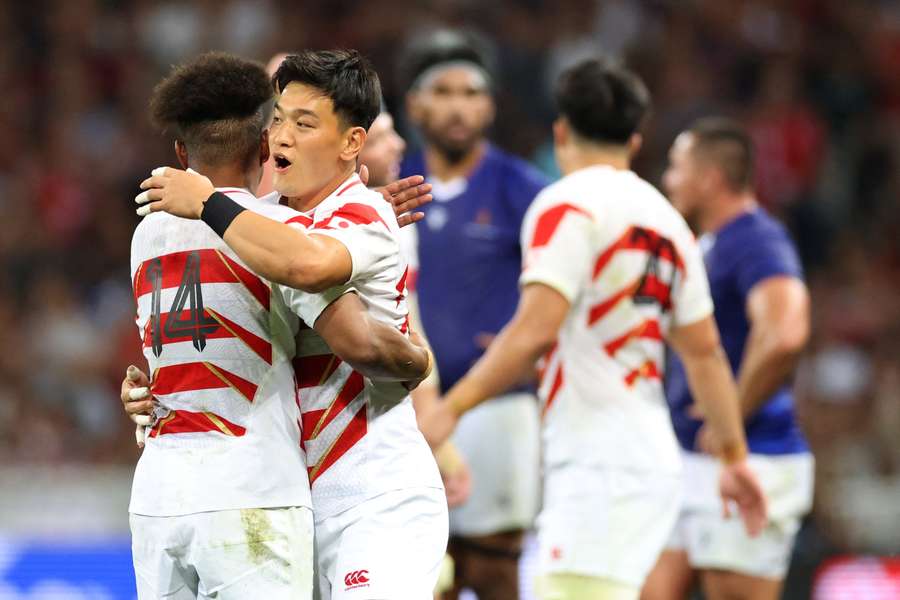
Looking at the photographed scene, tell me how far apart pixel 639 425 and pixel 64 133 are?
853 centimetres

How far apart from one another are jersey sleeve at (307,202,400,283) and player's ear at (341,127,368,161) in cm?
18

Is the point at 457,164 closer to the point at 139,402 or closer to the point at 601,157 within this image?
the point at 601,157

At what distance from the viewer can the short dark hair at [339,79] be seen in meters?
3.31

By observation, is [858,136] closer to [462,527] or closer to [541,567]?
[462,527]

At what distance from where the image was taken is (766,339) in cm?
559

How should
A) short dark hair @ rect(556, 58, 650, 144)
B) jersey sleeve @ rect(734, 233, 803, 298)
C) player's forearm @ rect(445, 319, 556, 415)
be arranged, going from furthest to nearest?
1. jersey sleeve @ rect(734, 233, 803, 298)
2. short dark hair @ rect(556, 58, 650, 144)
3. player's forearm @ rect(445, 319, 556, 415)

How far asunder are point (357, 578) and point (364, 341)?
569 mm

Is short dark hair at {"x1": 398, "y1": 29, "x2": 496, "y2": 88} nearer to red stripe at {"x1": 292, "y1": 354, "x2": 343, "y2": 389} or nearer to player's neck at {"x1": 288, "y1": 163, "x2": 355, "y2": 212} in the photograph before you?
player's neck at {"x1": 288, "y1": 163, "x2": 355, "y2": 212}

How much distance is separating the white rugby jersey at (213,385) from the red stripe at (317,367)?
11 centimetres

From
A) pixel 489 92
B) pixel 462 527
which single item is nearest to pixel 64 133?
pixel 489 92

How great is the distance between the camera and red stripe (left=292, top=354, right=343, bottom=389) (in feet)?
10.8

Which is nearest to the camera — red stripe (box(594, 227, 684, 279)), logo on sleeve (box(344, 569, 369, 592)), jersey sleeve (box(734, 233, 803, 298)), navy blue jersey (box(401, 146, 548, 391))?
logo on sleeve (box(344, 569, 369, 592))

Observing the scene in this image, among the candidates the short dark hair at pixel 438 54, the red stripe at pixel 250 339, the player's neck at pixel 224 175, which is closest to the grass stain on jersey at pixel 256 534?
the red stripe at pixel 250 339

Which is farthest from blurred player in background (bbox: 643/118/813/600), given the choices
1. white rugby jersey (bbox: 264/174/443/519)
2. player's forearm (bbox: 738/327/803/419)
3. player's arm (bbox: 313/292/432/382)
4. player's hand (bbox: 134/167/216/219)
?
player's hand (bbox: 134/167/216/219)
